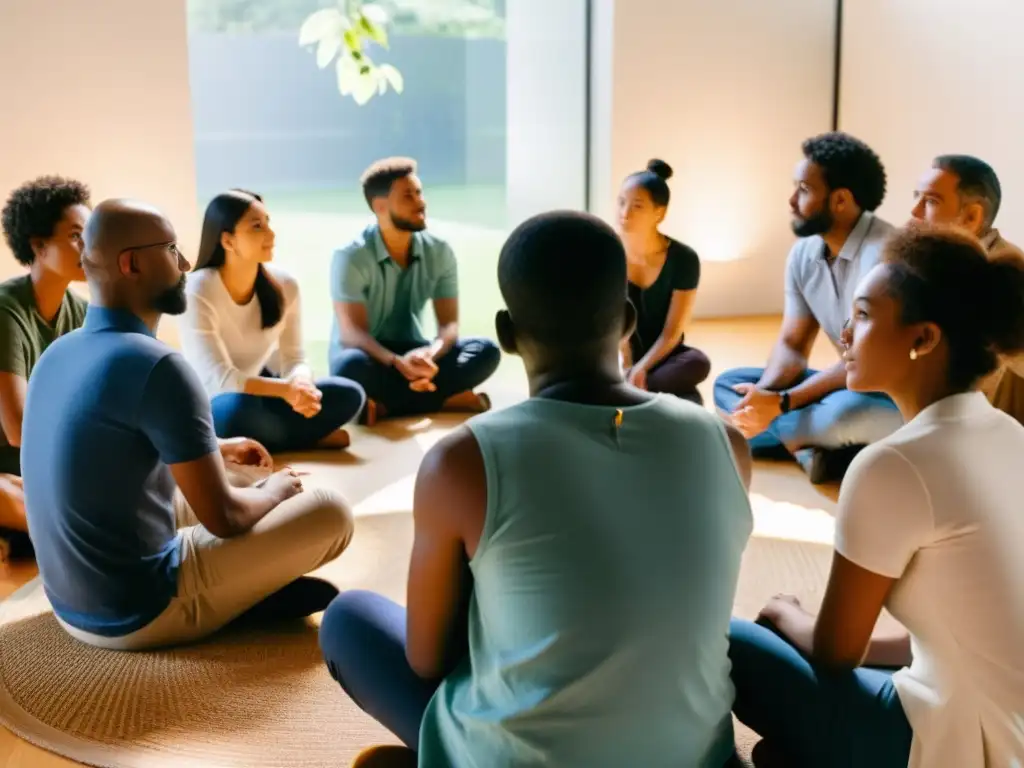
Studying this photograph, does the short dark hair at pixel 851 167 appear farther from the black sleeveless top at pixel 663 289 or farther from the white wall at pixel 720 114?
the white wall at pixel 720 114

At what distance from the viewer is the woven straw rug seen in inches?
81.3

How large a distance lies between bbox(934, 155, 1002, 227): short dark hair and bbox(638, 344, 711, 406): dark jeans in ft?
3.62

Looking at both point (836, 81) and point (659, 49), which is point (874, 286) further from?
point (836, 81)

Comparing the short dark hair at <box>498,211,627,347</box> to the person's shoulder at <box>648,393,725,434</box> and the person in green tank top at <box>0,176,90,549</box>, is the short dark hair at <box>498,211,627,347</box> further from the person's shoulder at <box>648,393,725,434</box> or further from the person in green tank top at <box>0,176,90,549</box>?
the person in green tank top at <box>0,176,90,549</box>

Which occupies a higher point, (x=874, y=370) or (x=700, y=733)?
(x=874, y=370)

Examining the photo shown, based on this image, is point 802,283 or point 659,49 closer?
point 802,283

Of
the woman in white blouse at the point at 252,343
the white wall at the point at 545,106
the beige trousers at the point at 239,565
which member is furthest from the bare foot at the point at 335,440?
the white wall at the point at 545,106

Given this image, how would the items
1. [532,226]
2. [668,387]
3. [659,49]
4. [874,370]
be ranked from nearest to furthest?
[532,226] < [874,370] < [668,387] < [659,49]

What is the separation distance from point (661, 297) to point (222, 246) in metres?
1.47

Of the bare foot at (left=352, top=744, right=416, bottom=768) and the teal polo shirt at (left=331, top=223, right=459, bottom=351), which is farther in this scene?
the teal polo shirt at (left=331, top=223, right=459, bottom=351)

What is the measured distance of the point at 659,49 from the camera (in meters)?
6.02

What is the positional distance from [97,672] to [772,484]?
2.02 metres

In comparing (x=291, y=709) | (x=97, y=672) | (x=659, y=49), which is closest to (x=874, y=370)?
(x=291, y=709)

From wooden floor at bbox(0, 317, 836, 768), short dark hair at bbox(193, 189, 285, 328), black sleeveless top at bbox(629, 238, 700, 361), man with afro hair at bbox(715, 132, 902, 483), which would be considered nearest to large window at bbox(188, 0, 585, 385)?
wooden floor at bbox(0, 317, 836, 768)
